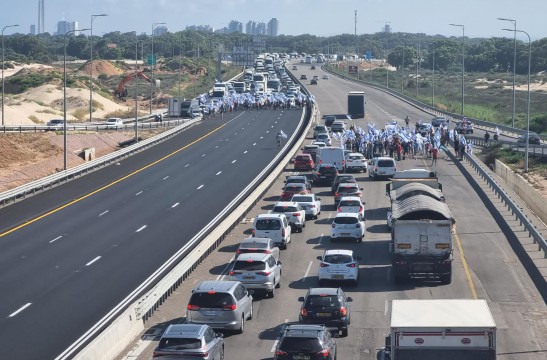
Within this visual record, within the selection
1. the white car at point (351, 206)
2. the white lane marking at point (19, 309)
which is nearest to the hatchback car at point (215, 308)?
the white lane marking at point (19, 309)

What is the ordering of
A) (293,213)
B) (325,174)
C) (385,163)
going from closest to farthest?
(293,213), (325,174), (385,163)

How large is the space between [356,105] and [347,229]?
6874 cm

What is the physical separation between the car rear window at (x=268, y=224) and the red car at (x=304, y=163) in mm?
27077

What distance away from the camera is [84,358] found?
24047 mm

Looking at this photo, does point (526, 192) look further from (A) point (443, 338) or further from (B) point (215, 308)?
(A) point (443, 338)

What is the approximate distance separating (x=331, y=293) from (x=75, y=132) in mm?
62980

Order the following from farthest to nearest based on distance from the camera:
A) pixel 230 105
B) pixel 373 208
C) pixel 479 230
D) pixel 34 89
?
1. pixel 34 89
2. pixel 230 105
3. pixel 373 208
4. pixel 479 230

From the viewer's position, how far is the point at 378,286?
1442 inches

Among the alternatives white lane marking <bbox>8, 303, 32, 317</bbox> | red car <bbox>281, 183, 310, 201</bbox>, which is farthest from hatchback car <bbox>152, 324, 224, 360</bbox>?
red car <bbox>281, 183, 310, 201</bbox>

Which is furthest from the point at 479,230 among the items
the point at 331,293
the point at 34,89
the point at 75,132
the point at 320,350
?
the point at 34,89

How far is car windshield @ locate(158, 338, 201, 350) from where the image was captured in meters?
23.6

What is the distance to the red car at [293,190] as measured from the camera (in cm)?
5597

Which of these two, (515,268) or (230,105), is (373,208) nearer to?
(515,268)

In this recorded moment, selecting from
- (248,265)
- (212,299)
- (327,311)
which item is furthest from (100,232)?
(327,311)
